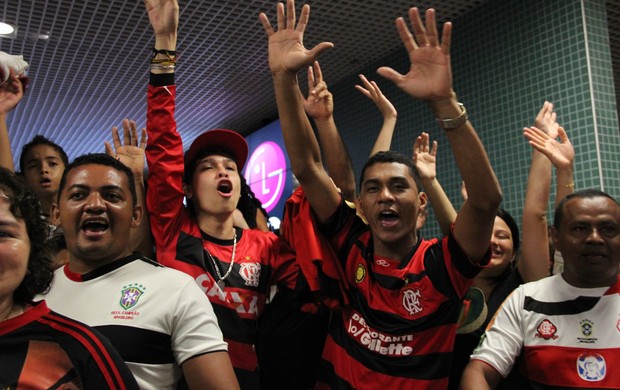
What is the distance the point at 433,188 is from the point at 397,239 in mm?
590

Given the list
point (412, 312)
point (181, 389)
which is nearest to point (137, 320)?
point (181, 389)

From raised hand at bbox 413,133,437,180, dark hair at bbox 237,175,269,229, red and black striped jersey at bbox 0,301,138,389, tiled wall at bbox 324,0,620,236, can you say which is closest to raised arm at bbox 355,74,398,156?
raised hand at bbox 413,133,437,180

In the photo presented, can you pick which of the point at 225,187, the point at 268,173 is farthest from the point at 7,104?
the point at 268,173

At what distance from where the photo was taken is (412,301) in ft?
5.12

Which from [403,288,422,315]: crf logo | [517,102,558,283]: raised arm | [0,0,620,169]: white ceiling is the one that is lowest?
[403,288,422,315]: crf logo

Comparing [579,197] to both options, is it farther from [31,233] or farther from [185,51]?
[185,51]

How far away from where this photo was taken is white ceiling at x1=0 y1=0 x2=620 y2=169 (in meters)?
3.55

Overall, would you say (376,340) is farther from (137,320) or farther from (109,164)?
(109,164)

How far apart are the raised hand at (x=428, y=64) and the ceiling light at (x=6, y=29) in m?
3.24

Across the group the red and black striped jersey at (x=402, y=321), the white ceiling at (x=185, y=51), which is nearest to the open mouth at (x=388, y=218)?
the red and black striped jersey at (x=402, y=321)

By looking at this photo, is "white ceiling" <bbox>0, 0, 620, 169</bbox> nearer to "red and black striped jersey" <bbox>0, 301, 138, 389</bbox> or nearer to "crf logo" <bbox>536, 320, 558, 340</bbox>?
"crf logo" <bbox>536, 320, 558, 340</bbox>

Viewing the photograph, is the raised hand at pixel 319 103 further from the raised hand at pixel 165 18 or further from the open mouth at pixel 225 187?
the raised hand at pixel 165 18

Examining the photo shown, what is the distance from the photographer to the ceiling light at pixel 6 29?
3726 mm

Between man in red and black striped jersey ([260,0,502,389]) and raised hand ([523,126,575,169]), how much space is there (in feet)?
2.49
